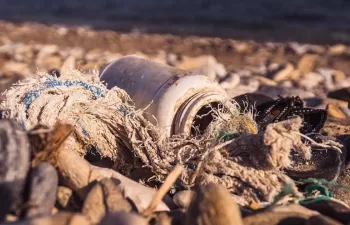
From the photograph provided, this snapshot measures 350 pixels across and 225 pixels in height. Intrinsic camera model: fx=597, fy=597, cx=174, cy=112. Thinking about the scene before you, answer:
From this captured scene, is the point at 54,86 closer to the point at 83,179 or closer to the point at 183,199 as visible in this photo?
the point at 83,179

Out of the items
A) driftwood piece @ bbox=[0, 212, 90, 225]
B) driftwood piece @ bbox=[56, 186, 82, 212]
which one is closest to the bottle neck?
driftwood piece @ bbox=[56, 186, 82, 212]

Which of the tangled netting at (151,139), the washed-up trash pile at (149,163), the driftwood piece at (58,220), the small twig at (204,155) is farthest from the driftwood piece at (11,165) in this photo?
the small twig at (204,155)

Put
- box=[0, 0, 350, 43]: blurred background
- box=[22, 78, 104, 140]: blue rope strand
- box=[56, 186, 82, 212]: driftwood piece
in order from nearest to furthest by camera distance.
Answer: box=[56, 186, 82, 212]: driftwood piece, box=[22, 78, 104, 140]: blue rope strand, box=[0, 0, 350, 43]: blurred background

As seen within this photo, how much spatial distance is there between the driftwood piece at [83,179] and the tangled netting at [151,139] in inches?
13.2

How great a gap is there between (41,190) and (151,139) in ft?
3.25

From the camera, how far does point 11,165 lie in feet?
7.39

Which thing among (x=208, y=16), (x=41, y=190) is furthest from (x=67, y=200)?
(x=208, y=16)

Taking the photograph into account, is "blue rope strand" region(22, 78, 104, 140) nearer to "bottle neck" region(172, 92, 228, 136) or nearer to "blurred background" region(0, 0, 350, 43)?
"bottle neck" region(172, 92, 228, 136)

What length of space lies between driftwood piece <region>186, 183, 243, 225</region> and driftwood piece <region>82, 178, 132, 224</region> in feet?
0.95

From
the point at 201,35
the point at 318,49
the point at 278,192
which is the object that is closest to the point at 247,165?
the point at 278,192

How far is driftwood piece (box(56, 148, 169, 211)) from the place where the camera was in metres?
2.49

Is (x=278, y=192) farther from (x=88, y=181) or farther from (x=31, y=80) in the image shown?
(x=31, y=80)

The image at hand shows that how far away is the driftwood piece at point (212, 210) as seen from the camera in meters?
2.07

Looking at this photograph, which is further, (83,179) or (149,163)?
(149,163)
